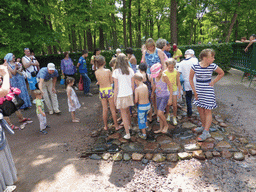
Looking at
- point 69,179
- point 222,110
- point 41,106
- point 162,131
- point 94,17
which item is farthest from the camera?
point 94,17

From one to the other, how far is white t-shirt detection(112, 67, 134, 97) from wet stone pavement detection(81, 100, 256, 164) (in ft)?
4.02

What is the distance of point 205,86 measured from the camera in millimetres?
3764

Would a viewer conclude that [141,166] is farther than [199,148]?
No

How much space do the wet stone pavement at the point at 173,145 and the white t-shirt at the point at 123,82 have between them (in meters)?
1.22

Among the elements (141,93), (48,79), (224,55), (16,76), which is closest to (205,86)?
(141,93)

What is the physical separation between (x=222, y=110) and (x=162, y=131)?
102 inches

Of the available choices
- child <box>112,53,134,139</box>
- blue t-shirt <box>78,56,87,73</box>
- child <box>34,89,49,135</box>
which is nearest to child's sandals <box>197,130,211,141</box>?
child <box>112,53,134,139</box>

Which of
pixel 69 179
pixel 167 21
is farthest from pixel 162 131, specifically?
pixel 167 21

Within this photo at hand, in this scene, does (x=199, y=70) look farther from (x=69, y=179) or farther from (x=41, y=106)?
(x=41, y=106)

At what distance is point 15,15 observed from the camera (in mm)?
8180

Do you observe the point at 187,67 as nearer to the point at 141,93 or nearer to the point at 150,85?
the point at 150,85

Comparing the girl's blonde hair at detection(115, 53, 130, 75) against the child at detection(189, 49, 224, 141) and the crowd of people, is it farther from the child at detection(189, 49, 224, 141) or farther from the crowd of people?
the child at detection(189, 49, 224, 141)

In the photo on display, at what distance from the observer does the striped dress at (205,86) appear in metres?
3.66

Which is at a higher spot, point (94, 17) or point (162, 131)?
point (94, 17)
